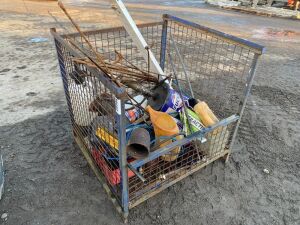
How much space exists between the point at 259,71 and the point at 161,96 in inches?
122

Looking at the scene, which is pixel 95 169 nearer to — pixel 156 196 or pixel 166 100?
pixel 156 196

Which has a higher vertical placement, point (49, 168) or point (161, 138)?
point (161, 138)

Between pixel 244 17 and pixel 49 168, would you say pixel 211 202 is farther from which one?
pixel 244 17

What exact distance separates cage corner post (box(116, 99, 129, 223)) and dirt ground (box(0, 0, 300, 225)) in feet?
0.70

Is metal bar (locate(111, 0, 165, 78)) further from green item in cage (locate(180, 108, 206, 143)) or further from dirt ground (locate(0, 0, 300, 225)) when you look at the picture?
dirt ground (locate(0, 0, 300, 225))

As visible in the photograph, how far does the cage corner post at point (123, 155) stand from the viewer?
1.52 m

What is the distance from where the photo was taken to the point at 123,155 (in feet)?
5.75

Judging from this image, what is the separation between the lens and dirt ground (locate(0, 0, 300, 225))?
2.26m

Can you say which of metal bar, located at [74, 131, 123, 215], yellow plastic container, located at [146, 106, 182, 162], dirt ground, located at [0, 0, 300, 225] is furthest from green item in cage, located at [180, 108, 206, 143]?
metal bar, located at [74, 131, 123, 215]

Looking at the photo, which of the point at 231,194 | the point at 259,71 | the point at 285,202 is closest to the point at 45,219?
the point at 231,194

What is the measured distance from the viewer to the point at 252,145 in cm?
304

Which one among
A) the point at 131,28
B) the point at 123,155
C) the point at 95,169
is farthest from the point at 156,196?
the point at 131,28

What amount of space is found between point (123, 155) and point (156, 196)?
85 centimetres

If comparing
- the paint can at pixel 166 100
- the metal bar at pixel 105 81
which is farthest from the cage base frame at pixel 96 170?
the metal bar at pixel 105 81
